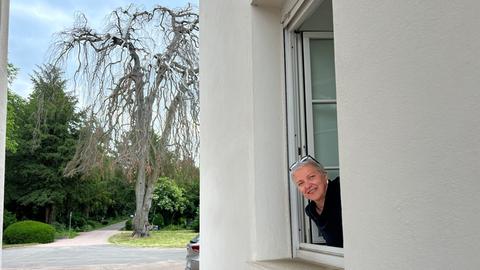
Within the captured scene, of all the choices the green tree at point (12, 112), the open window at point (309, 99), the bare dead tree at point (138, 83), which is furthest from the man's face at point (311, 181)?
the green tree at point (12, 112)

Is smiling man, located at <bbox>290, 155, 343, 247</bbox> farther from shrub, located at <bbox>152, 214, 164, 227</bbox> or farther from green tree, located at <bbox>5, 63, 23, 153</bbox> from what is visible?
shrub, located at <bbox>152, 214, 164, 227</bbox>

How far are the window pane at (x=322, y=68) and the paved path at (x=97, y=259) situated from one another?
11262 millimetres

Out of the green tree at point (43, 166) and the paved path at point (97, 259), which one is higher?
the green tree at point (43, 166)

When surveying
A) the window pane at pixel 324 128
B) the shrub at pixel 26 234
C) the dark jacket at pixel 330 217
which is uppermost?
the window pane at pixel 324 128

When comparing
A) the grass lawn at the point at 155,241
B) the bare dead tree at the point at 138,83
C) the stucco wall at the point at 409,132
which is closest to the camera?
the stucco wall at the point at 409,132

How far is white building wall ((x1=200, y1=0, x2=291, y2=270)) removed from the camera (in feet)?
8.70

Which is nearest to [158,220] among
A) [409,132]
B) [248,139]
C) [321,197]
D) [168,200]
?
[168,200]

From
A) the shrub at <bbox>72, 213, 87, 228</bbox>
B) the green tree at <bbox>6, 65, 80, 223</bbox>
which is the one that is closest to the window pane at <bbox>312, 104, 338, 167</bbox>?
the green tree at <bbox>6, 65, 80, 223</bbox>

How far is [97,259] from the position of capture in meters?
16.5

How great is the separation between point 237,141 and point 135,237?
2245 cm

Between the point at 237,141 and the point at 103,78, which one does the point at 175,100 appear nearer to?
the point at 103,78

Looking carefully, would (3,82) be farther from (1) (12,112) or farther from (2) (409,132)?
(1) (12,112)

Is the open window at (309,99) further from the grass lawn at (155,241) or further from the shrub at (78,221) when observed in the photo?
the shrub at (78,221)

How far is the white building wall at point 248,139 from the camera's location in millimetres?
2650
